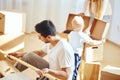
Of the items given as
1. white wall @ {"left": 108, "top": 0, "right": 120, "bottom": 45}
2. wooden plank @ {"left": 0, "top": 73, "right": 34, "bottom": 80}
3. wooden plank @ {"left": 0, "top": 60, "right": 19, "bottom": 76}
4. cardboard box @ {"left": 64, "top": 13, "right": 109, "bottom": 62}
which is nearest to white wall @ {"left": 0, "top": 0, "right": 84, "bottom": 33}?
white wall @ {"left": 108, "top": 0, "right": 120, "bottom": 45}

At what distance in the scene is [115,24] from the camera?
417 cm

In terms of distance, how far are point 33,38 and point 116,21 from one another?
1.37 metres

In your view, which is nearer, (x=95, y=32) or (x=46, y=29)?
(x=46, y=29)

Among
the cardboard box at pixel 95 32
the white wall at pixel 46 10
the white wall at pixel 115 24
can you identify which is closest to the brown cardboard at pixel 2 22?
the cardboard box at pixel 95 32

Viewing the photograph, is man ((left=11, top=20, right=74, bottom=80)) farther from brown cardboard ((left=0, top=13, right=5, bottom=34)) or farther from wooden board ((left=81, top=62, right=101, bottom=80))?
brown cardboard ((left=0, top=13, right=5, bottom=34))

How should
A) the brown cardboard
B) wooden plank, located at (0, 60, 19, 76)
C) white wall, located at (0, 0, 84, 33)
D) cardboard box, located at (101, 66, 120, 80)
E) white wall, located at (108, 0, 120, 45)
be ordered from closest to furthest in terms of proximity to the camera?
wooden plank, located at (0, 60, 19, 76) < cardboard box, located at (101, 66, 120, 80) < the brown cardboard < white wall, located at (108, 0, 120, 45) < white wall, located at (0, 0, 84, 33)

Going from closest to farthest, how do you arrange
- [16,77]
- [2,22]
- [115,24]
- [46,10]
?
A: [16,77], [2,22], [115,24], [46,10]

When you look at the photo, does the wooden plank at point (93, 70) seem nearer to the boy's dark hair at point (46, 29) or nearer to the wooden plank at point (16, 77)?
the boy's dark hair at point (46, 29)

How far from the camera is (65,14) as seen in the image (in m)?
4.41

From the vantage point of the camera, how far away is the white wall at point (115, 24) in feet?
13.4

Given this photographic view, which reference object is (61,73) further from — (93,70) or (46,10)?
(46,10)

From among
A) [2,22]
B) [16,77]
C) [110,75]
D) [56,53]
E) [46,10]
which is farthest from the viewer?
[46,10]

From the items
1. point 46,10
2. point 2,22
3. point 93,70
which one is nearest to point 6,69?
point 93,70

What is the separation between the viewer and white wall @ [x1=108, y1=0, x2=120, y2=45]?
13.4 feet
